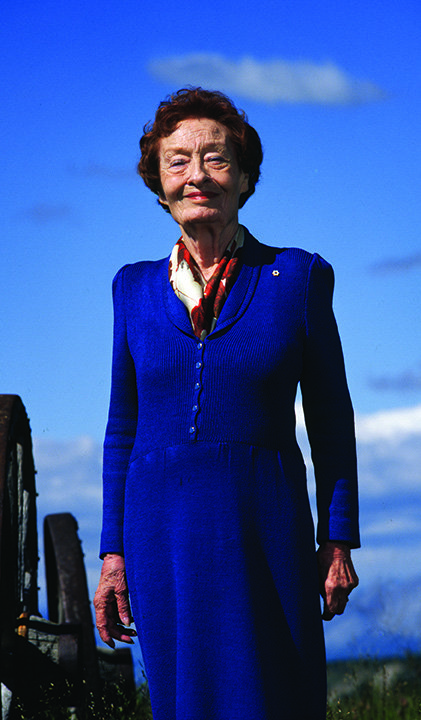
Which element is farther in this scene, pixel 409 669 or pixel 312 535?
pixel 409 669

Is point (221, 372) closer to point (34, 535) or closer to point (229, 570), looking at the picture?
point (229, 570)

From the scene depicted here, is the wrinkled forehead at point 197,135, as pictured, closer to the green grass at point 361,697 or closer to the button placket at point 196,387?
the button placket at point 196,387

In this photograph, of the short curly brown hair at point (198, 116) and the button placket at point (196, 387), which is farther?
the short curly brown hair at point (198, 116)

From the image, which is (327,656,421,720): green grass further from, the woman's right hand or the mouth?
the mouth

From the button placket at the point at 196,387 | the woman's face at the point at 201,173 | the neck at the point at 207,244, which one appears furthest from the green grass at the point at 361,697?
the woman's face at the point at 201,173

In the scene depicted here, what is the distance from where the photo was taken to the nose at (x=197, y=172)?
10.6 ft

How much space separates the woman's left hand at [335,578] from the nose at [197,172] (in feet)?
3.89

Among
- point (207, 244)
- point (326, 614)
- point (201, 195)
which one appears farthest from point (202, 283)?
point (326, 614)

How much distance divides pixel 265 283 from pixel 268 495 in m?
0.68

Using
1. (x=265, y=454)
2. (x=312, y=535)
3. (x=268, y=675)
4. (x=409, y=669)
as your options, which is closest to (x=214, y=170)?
(x=265, y=454)

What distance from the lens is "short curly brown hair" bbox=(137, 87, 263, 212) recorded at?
3.35m

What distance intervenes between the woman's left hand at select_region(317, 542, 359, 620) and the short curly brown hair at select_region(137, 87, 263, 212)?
1.21 metres

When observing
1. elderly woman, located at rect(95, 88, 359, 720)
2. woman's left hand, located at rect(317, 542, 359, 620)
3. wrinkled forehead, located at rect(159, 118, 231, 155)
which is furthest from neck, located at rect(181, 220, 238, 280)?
woman's left hand, located at rect(317, 542, 359, 620)

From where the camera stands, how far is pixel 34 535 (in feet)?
22.5
